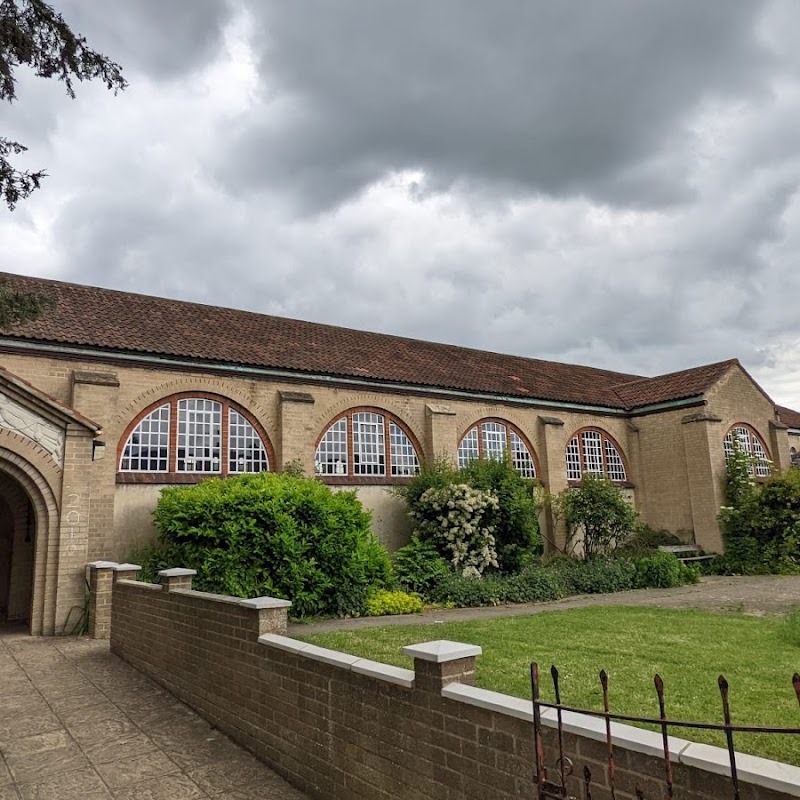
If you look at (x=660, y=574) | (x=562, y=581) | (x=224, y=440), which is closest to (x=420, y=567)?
(x=562, y=581)

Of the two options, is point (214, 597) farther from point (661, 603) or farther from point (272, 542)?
point (661, 603)

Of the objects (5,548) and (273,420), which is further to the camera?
(273,420)

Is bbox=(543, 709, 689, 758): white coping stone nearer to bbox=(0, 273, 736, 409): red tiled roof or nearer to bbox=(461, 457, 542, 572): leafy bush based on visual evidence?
bbox=(461, 457, 542, 572): leafy bush

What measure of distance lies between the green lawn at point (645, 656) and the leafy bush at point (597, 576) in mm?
4155

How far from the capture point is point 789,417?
106 ft

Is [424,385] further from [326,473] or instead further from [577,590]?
[577,590]

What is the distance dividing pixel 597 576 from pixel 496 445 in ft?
20.3

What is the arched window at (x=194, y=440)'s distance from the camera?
15781 mm

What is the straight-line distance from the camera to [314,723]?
5.71m

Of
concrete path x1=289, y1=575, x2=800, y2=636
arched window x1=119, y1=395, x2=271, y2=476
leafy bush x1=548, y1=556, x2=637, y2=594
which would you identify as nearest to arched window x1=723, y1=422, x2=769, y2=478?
concrete path x1=289, y1=575, x2=800, y2=636

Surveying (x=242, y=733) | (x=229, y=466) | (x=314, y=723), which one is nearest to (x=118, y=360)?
(x=229, y=466)

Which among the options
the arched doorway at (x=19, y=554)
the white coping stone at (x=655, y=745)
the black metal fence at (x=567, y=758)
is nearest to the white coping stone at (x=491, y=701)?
the white coping stone at (x=655, y=745)

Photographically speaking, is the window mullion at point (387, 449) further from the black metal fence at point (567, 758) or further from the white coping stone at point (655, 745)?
the black metal fence at point (567, 758)

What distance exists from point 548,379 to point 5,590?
1954 cm
